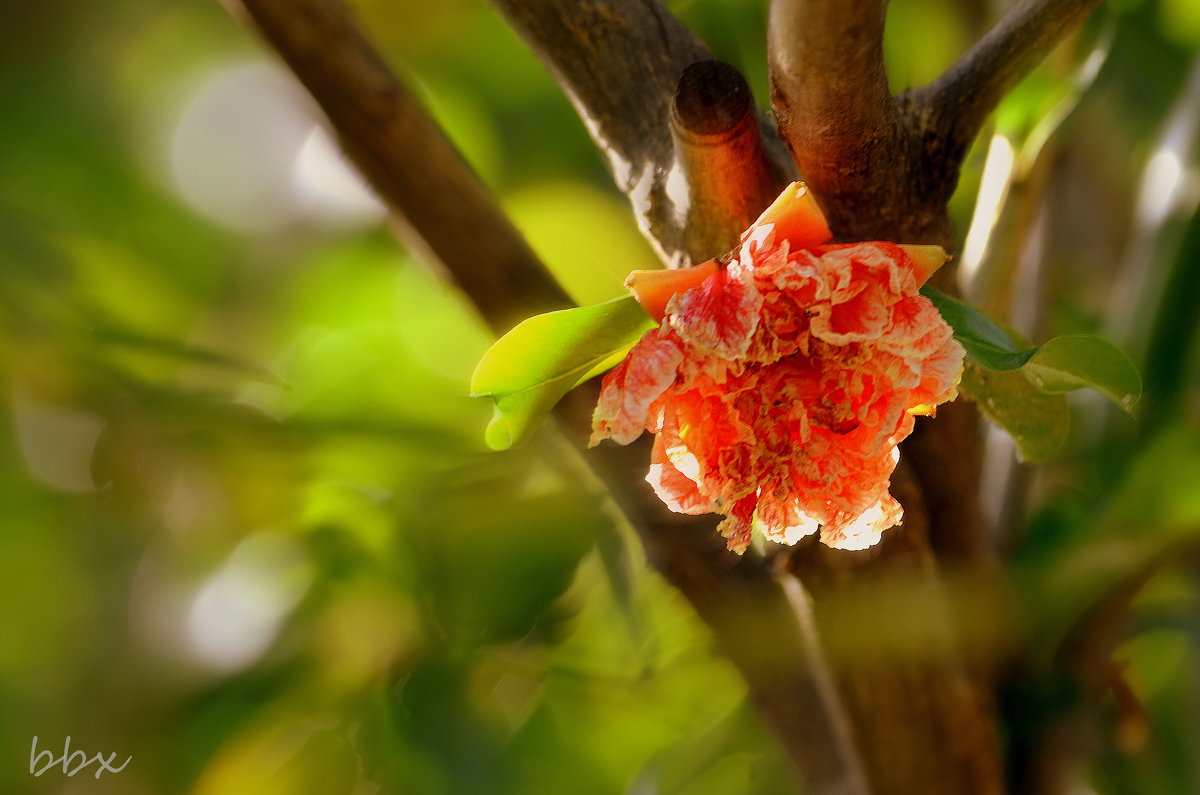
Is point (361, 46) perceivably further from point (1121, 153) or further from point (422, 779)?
point (1121, 153)

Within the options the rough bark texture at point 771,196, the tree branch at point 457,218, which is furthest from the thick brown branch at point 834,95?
the tree branch at point 457,218

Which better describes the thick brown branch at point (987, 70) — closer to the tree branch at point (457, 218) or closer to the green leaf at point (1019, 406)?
the green leaf at point (1019, 406)

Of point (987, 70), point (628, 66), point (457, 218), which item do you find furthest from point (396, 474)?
point (987, 70)

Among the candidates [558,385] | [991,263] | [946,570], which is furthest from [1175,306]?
[558,385]

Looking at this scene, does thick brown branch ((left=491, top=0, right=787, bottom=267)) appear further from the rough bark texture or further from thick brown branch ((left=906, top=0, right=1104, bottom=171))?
thick brown branch ((left=906, top=0, right=1104, bottom=171))

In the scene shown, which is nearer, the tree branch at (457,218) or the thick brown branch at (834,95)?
the thick brown branch at (834,95)
